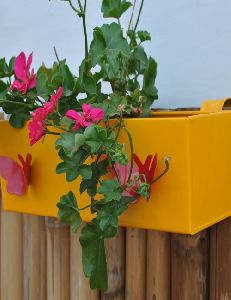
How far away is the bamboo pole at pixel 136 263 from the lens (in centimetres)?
117

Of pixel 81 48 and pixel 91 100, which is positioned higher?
pixel 81 48

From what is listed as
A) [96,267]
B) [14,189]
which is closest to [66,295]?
[14,189]

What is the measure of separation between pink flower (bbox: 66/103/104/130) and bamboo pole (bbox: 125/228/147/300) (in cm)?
39

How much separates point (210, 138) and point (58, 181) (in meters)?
0.30

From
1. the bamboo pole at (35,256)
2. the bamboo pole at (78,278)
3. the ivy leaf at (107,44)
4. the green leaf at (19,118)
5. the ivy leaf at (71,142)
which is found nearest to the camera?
the ivy leaf at (71,142)

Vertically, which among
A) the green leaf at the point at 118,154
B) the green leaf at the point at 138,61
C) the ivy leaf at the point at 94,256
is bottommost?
the ivy leaf at the point at 94,256

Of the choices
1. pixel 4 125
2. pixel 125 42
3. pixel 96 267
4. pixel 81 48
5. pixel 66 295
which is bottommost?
pixel 66 295

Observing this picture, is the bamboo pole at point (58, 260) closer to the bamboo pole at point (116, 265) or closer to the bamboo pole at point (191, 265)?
the bamboo pole at point (116, 265)

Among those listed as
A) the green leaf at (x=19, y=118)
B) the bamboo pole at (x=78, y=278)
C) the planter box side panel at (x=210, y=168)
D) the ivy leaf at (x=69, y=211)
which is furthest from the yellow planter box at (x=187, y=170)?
the bamboo pole at (x=78, y=278)

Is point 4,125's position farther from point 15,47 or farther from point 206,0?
point 15,47

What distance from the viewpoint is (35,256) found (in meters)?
1.46

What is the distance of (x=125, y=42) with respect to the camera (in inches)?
38.2

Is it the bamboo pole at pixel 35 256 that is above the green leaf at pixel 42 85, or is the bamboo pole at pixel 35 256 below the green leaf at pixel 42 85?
below

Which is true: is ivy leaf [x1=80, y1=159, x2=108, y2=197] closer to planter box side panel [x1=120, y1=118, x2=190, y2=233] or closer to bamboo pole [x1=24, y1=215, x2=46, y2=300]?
planter box side panel [x1=120, y1=118, x2=190, y2=233]
